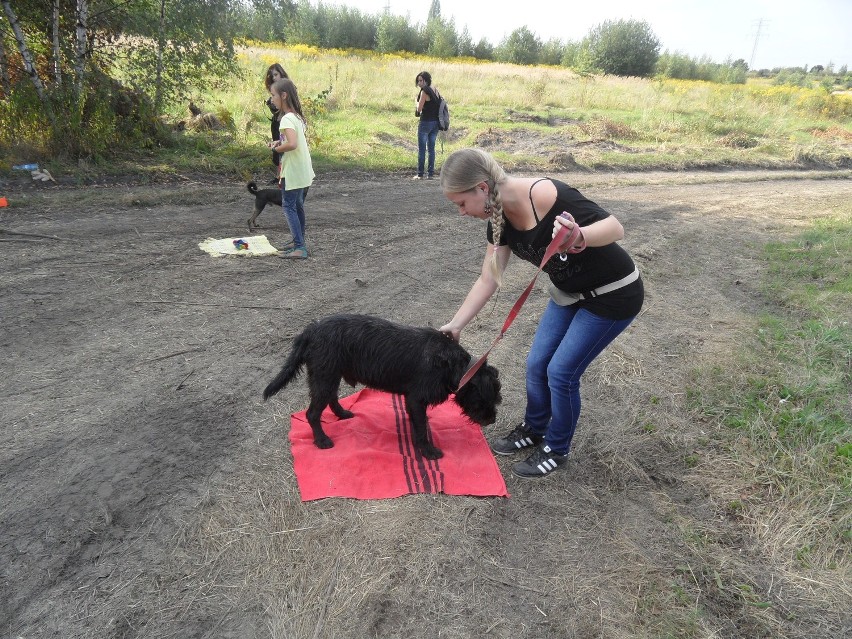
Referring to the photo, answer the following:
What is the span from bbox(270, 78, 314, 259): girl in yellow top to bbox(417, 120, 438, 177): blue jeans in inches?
204

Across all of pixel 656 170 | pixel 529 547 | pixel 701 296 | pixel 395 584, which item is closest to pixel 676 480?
pixel 529 547

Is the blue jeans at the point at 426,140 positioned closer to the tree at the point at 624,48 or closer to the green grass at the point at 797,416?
the green grass at the point at 797,416

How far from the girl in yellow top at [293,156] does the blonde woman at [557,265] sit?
3.87 m

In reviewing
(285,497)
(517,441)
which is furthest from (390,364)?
(517,441)

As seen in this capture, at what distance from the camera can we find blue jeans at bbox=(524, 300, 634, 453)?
2.97 meters

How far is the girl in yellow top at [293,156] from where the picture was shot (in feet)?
19.8

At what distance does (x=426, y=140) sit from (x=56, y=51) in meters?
6.88

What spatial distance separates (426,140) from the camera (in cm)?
1141

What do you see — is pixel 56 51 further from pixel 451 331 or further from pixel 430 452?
pixel 430 452

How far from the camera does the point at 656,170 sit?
14391mm

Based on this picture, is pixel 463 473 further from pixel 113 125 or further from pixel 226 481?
pixel 113 125

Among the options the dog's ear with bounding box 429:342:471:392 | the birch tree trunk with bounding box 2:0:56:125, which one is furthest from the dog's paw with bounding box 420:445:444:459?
the birch tree trunk with bounding box 2:0:56:125

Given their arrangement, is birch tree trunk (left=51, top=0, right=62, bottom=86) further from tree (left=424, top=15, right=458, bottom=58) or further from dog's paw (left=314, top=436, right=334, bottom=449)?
tree (left=424, top=15, right=458, bottom=58)

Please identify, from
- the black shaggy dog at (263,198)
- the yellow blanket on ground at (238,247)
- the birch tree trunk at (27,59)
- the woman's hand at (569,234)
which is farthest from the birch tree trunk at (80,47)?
the woman's hand at (569,234)
